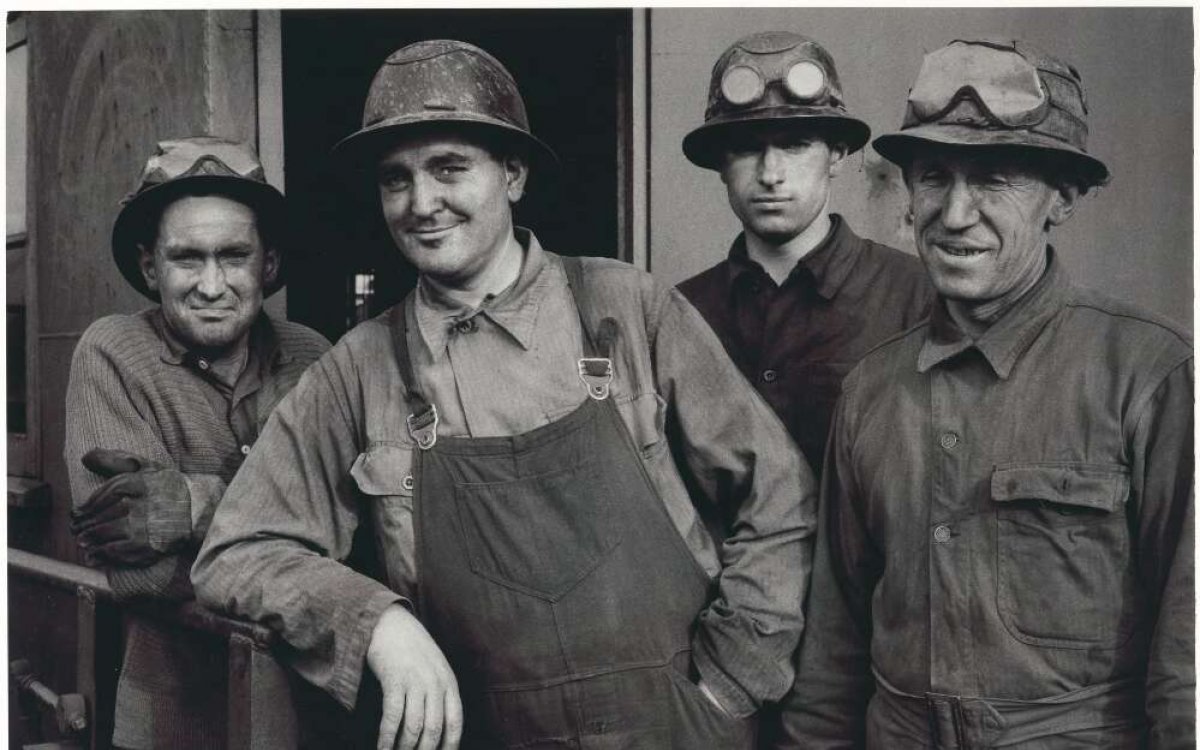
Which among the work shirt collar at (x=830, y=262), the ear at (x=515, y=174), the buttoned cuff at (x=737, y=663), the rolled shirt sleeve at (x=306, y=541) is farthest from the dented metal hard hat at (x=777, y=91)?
the buttoned cuff at (x=737, y=663)

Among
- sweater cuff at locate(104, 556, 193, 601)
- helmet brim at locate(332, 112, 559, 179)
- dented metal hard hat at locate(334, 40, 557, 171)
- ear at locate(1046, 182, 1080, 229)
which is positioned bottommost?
sweater cuff at locate(104, 556, 193, 601)

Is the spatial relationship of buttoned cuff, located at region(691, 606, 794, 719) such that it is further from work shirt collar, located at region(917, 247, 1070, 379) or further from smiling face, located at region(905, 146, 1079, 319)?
smiling face, located at region(905, 146, 1079, 319)

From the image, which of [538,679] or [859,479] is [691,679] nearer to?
[538,679]

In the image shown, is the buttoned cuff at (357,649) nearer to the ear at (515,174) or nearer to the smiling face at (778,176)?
the ear at (515,174)

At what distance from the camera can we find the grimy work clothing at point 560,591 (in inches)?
87.6

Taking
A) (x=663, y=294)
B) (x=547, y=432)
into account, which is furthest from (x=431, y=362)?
(x=663, y=294)

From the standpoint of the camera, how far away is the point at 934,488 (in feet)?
6.97

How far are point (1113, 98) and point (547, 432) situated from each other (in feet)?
8.14

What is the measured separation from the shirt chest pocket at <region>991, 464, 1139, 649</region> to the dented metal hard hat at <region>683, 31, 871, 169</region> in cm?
111

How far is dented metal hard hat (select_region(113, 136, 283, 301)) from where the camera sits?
3066 millimetres

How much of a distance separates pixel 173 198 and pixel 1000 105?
80.6 inches

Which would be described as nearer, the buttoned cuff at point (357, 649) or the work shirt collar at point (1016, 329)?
the work shirt collar at point (1016, 329)

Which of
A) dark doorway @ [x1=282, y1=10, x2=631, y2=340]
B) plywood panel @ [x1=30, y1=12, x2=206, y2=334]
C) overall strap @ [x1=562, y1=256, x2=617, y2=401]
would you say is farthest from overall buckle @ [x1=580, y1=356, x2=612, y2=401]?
plywood panel @ [x1=30, y1=12, x2=206, y2=334]

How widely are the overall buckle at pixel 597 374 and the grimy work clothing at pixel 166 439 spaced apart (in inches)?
41.8
